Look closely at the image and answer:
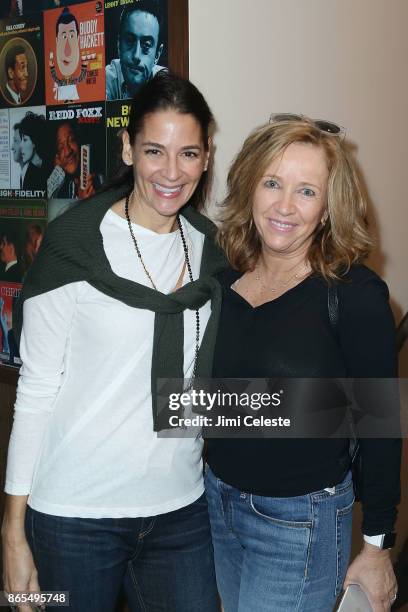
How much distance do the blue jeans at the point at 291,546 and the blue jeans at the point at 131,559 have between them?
95 mm

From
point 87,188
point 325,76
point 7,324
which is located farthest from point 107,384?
point 325,76

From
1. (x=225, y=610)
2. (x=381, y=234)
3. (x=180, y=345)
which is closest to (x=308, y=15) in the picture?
(x=381, y=234)

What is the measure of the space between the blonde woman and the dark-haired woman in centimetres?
15

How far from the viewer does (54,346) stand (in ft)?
4.90

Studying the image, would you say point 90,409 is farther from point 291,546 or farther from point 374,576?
point 374,576

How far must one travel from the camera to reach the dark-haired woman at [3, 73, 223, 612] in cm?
149

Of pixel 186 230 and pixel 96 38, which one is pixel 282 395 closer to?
pixel 186 230

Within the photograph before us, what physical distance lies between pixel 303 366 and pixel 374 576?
1.74 feet

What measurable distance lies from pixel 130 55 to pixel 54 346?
1036 mm

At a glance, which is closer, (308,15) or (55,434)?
(55,434)

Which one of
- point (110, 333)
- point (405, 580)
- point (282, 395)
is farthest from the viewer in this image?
point (405, 580)

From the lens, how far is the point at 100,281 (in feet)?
4.85

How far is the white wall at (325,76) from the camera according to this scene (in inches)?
85.4

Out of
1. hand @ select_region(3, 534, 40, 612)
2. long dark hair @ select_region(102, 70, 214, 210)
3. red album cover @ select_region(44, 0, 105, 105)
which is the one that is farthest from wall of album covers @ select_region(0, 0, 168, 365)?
hand @ select_region(3, 534, 40, 612)
